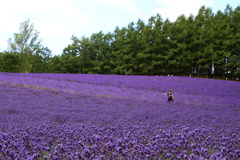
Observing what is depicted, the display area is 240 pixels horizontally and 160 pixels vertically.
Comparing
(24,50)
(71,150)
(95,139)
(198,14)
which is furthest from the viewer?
(198,14)

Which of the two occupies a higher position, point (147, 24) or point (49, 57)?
point (147, 24)

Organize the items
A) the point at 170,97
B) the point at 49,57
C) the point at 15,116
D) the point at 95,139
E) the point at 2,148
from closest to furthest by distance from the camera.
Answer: the point at 2,148
the point at 95,139
the point at 15,116
the point at 170,97
the point at 49,57

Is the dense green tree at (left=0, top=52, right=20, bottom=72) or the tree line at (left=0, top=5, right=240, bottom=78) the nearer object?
the tree line at (left=0, top=5, right=240, bottom=78)

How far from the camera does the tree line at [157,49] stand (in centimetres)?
4875

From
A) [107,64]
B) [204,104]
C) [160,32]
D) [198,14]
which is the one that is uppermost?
[198,14]

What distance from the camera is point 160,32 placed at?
53656 millimetres

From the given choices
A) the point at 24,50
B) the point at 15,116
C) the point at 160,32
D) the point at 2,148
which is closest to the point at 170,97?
the point at 15,116

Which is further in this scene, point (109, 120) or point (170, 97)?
point (170, 97)

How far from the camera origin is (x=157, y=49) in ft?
170

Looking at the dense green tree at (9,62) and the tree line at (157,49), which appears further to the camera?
the dense green tree at (9,62)

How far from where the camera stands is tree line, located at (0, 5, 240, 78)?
48.8m

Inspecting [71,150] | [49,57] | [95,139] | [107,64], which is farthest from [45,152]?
[49,57]

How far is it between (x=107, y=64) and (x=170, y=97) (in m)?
39.2

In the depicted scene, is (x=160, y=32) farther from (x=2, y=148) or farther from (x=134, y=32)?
(x=2, y=148)
